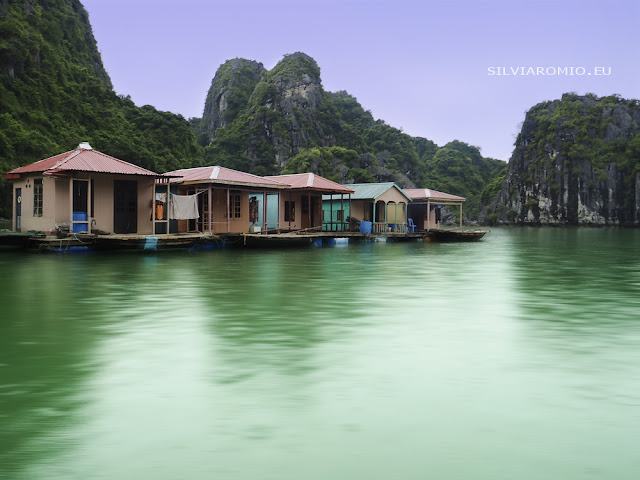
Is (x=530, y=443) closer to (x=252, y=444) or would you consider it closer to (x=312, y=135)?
(x=252, y=444)

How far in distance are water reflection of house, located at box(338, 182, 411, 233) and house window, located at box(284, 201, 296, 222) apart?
180 inches

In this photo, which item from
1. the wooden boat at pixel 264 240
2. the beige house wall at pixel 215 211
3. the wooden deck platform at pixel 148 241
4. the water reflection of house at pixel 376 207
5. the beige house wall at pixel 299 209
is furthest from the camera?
the water reflection of house at pixel 376 207

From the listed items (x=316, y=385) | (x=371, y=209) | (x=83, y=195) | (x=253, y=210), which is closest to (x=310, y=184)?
(x=253, y=210)

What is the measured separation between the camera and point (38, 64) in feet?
178

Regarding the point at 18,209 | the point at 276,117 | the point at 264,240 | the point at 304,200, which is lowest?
the point at 264,240

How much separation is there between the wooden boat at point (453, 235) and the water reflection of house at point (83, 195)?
20478 mm

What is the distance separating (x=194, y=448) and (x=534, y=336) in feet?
18.9

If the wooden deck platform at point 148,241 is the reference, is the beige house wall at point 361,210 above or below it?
above

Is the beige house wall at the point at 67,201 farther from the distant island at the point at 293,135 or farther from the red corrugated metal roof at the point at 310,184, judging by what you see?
the distant island at the point at 293,135

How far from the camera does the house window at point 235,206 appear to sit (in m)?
30.0

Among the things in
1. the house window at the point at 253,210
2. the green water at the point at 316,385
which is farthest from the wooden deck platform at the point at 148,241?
the green water at the point at 316,385

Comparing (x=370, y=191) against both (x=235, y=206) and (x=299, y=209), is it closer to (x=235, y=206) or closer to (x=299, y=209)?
(x=299, y=209)

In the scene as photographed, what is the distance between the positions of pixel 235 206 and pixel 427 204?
735 inches

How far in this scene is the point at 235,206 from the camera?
3014 centimetres
